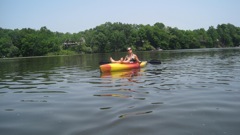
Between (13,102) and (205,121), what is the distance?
564cm

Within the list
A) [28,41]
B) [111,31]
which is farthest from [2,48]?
[111,31]

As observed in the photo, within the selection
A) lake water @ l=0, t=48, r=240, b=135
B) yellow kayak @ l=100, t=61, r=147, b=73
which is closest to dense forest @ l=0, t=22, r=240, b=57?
yellow kayak @ l=100, t=61, r=147, b=73

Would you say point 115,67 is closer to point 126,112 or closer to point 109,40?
point 126,112

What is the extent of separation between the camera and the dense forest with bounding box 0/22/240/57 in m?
77.7

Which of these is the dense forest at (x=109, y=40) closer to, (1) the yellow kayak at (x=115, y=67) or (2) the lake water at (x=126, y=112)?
(1) the yellow kayak at (x=115, y=67)

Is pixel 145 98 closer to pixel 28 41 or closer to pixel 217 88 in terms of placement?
pixel 217 88

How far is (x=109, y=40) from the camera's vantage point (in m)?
94.9

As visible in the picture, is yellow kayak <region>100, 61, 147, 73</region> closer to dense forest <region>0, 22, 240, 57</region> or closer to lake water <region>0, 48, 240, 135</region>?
lake water <region>0, 48, 240, 135</region>

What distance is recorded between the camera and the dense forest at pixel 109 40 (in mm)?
77688

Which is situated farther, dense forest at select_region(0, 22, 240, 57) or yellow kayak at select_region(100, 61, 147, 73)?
dense forest at select_region(0, 22, 240, 57)

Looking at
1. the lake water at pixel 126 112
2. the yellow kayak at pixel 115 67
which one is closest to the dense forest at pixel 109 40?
the yellow kayak at pixel 115 67

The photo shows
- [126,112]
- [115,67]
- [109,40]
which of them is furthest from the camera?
[109,40]

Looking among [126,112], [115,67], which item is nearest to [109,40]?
[115,67]

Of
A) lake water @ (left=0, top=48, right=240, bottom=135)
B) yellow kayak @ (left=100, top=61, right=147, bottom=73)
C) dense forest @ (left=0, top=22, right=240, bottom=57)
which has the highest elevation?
dense forest @ (left=0, top=22, right=240, bottom=57)
